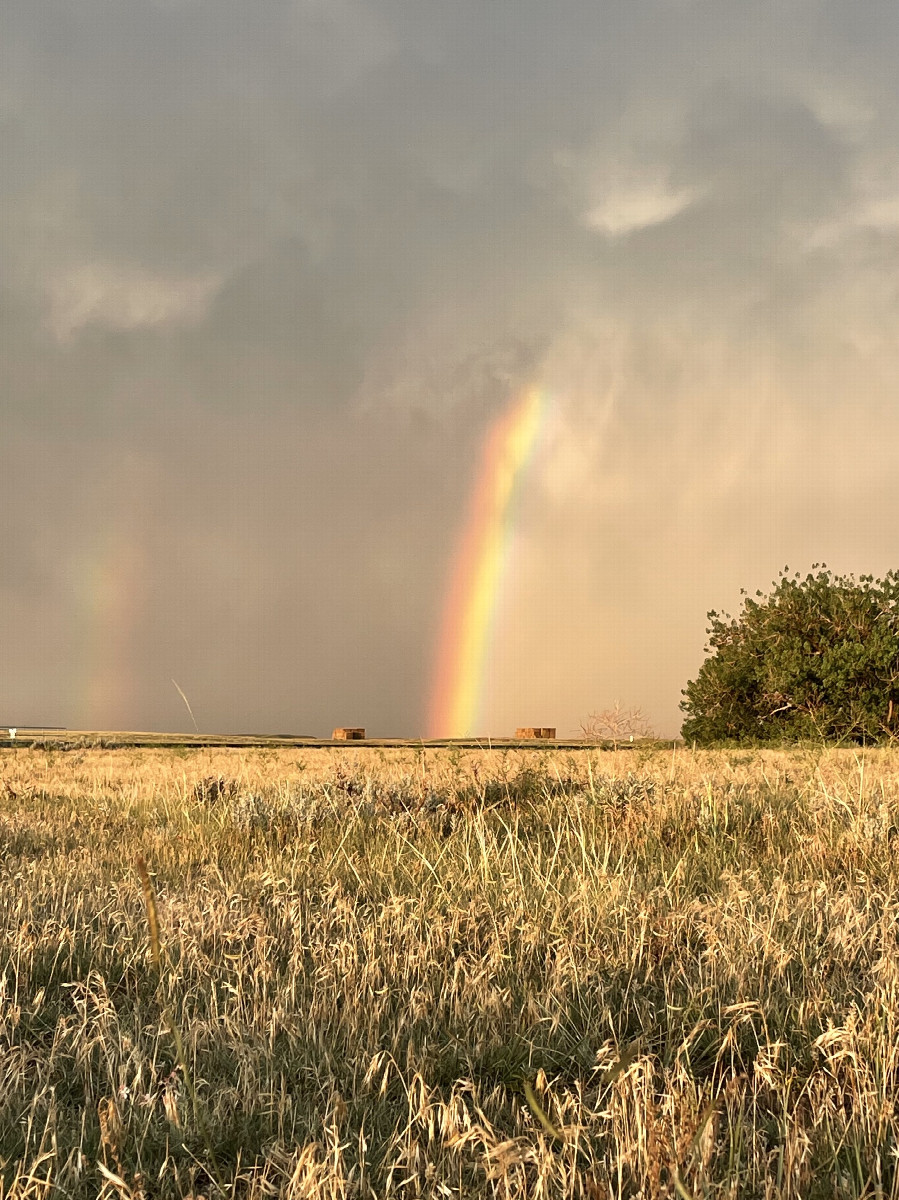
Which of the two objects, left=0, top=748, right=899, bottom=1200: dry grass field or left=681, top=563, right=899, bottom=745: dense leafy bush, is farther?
left=681, top=563, right=899, bottom=745: dense leafy bush

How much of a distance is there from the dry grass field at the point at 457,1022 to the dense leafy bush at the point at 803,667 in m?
28.2

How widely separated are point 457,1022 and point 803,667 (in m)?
32.9

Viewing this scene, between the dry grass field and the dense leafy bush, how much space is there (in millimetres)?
28172

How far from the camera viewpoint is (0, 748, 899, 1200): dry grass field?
212 cm

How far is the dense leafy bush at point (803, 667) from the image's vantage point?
107ft

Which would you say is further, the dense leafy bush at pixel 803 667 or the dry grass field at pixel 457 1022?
the dense leafy bush at pixel 803 667

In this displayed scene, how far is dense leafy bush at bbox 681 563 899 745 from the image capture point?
32.7 m

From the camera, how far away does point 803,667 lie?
33469 mm

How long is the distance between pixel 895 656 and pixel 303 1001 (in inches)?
1318

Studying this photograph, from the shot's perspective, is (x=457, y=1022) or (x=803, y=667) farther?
(x=803, y=667)

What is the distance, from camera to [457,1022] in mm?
3053

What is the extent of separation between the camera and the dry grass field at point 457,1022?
2125 mm

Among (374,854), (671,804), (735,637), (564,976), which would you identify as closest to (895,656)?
(735,637)

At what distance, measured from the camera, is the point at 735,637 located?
1439 inches
